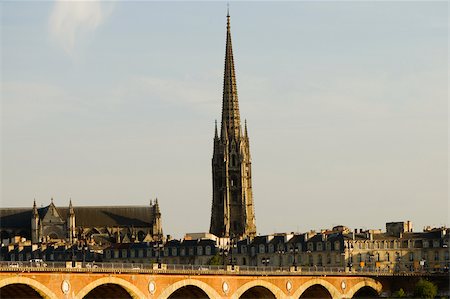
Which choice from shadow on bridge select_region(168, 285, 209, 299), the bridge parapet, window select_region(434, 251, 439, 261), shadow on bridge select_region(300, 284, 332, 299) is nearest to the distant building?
window select_region(434, 251, 439, 261)

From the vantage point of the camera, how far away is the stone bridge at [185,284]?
86.1m

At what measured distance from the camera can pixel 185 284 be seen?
326ft

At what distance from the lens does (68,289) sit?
3445 inches

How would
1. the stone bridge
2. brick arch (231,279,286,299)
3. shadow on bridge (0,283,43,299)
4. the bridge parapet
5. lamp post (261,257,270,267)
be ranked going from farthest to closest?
lamp post (261,257,270,267), brick arch (231,279,286,299), shadow on bridge (0,283,43,299), the stone bridge, the bridge parapet

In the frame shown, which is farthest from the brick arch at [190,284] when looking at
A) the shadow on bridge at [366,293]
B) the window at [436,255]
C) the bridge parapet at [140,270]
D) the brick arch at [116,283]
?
the window at [436,255]

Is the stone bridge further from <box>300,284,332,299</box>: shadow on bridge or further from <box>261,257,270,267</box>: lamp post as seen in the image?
<box>261,257,270,267</box>: lamp post

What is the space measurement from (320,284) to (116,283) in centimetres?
3033

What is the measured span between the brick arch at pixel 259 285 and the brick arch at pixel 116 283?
13060 millimetres

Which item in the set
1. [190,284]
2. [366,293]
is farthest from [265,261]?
[190,284]

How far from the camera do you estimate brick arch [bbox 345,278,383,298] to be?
12014 centimetres

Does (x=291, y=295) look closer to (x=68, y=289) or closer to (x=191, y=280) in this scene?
(x=191, y=280)

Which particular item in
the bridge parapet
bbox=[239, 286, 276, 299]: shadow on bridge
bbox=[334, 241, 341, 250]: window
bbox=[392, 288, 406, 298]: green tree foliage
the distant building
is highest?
A: the distant building

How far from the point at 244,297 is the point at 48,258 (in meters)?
64.5

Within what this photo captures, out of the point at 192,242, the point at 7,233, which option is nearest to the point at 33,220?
the point at 7,233
